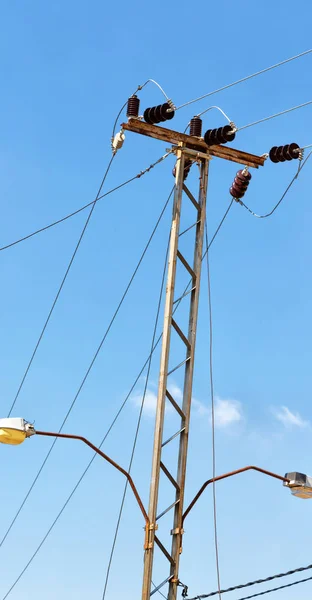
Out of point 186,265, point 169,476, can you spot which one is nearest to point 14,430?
point 169,476

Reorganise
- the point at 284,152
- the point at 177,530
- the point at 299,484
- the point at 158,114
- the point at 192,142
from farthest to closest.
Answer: the point at 284,152 → the point at 192,142 → the point at 158,114 → the point at 299,484 → the point at 177,530

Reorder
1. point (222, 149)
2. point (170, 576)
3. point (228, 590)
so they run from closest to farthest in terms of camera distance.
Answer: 1. point (170, 576)
2. point (228, 590)
3. point (222, 149)

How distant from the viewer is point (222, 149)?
18.8m

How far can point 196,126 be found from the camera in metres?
18.8

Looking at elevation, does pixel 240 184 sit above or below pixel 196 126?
below

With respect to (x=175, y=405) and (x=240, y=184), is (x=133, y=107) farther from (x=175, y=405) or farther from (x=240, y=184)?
(x=175, y=405)

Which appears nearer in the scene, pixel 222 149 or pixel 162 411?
pixel 162 411

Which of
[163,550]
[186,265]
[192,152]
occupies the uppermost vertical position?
[192,152]

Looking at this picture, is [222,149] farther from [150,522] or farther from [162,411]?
[150,522]

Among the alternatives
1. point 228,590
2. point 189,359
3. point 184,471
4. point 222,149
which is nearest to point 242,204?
point 222,149

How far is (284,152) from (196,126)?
1371 mm

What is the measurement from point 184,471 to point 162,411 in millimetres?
846

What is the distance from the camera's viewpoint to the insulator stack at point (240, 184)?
1902cm

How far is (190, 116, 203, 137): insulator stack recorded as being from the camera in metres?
18.7
